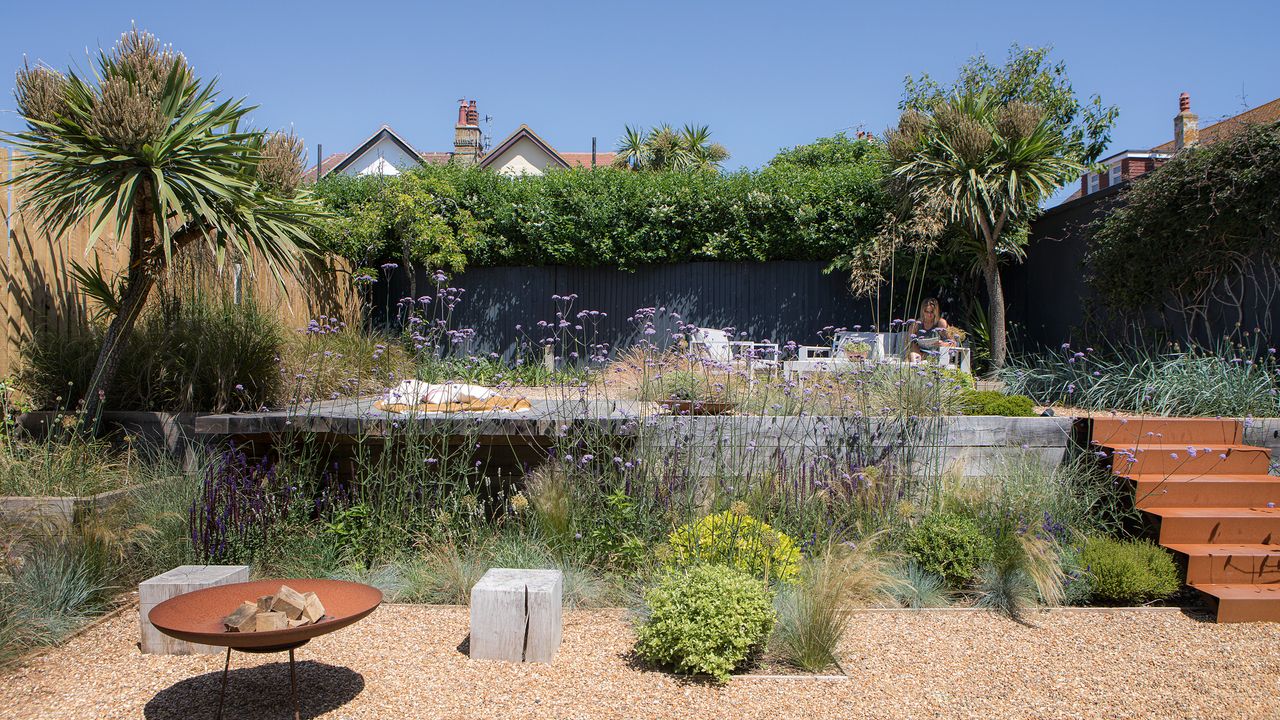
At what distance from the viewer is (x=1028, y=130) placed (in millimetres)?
7863

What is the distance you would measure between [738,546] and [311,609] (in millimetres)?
1778

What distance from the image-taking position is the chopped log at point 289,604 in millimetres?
2354

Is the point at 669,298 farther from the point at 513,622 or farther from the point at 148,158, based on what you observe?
the point at 513,622

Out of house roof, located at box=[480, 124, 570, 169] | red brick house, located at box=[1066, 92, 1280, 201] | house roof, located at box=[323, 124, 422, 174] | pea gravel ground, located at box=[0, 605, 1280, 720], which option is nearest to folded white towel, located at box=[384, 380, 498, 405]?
pea gravel ground, located at box=[0, 605, 1280, 720]

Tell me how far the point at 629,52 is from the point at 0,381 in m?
6.24

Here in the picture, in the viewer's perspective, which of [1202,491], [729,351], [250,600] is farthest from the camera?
[729,351]

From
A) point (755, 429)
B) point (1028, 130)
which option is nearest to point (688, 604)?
point (755, 429)

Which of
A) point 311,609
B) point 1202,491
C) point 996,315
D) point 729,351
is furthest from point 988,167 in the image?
point 311,609

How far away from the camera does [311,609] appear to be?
7.77 ft

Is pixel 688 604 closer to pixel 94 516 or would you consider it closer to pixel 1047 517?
pixel 1047 517

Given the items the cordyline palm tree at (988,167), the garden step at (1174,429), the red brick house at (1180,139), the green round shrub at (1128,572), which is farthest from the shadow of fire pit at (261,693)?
the cordyline palm tree at (988,167)

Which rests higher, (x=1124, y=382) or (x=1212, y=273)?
(x=1212, y=273)

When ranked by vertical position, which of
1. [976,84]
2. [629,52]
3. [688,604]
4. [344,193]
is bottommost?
[688,604]

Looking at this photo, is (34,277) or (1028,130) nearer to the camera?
(34,277)
